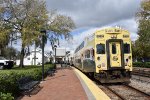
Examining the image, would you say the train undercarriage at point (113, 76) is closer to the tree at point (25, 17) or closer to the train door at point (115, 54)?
the train door at point (115, 54)

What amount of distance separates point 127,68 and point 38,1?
29476mm

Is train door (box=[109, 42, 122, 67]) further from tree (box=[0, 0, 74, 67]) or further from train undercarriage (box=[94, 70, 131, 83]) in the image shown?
tree (box=[0, 0, 74, 67])

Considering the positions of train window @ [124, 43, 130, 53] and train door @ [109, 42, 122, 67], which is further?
train window @ [124, 43, 130, 53]

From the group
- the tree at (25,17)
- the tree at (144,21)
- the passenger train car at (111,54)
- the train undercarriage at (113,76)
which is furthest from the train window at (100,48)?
the tree at (144,21)

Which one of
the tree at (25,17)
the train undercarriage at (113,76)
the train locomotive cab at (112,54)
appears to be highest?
the tree at (25,17)

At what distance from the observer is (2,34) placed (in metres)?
48.1

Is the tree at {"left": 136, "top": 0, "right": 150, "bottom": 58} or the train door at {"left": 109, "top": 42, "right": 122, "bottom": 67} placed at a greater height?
the tree at {"left": 136, "top": 0, "right": 150, "bottom": 58}

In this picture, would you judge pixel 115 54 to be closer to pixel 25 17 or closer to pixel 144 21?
pixel 25 17

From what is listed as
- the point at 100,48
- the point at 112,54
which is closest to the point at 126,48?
the point at 112,54

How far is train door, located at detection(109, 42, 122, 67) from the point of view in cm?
2455

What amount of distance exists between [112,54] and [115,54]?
198 mm

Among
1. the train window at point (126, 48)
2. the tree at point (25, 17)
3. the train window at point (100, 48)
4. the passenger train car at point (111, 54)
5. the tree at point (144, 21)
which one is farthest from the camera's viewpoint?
the tree at point (144, 21)

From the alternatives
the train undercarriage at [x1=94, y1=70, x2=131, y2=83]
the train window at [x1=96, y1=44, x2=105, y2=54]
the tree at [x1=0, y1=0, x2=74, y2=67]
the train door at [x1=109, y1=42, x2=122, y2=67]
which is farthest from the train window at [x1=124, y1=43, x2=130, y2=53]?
the tree at [x1=0, y1=0, x2=74, y2=67]

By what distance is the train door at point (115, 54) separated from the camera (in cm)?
2455
